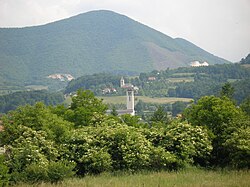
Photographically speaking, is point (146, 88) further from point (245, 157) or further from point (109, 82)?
point (245, 157)

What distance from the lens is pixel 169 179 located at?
14.6 meters

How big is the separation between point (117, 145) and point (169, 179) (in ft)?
11.2

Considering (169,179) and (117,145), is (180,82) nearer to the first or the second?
(117,145)

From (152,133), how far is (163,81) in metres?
93.8

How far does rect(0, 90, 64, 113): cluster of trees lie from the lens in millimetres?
79125

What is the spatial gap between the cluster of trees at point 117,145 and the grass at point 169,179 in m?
0.79

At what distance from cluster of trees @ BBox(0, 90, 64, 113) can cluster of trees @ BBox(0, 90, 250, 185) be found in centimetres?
6167

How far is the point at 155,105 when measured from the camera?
83750 millimetres

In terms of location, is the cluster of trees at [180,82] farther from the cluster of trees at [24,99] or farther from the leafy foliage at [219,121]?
the leafy foliage at [219,121]

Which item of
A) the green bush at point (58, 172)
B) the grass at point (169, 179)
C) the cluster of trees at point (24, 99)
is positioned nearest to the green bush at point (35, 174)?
the green bush at point (58, 172)

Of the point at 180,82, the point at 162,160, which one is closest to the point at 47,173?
the point at 162,160

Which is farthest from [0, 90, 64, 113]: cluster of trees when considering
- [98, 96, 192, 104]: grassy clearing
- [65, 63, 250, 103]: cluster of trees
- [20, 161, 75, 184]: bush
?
[20, 161, 75, 184]: bush

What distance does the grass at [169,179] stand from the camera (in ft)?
44.8

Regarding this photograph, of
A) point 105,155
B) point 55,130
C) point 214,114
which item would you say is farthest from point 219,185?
point 55,130
